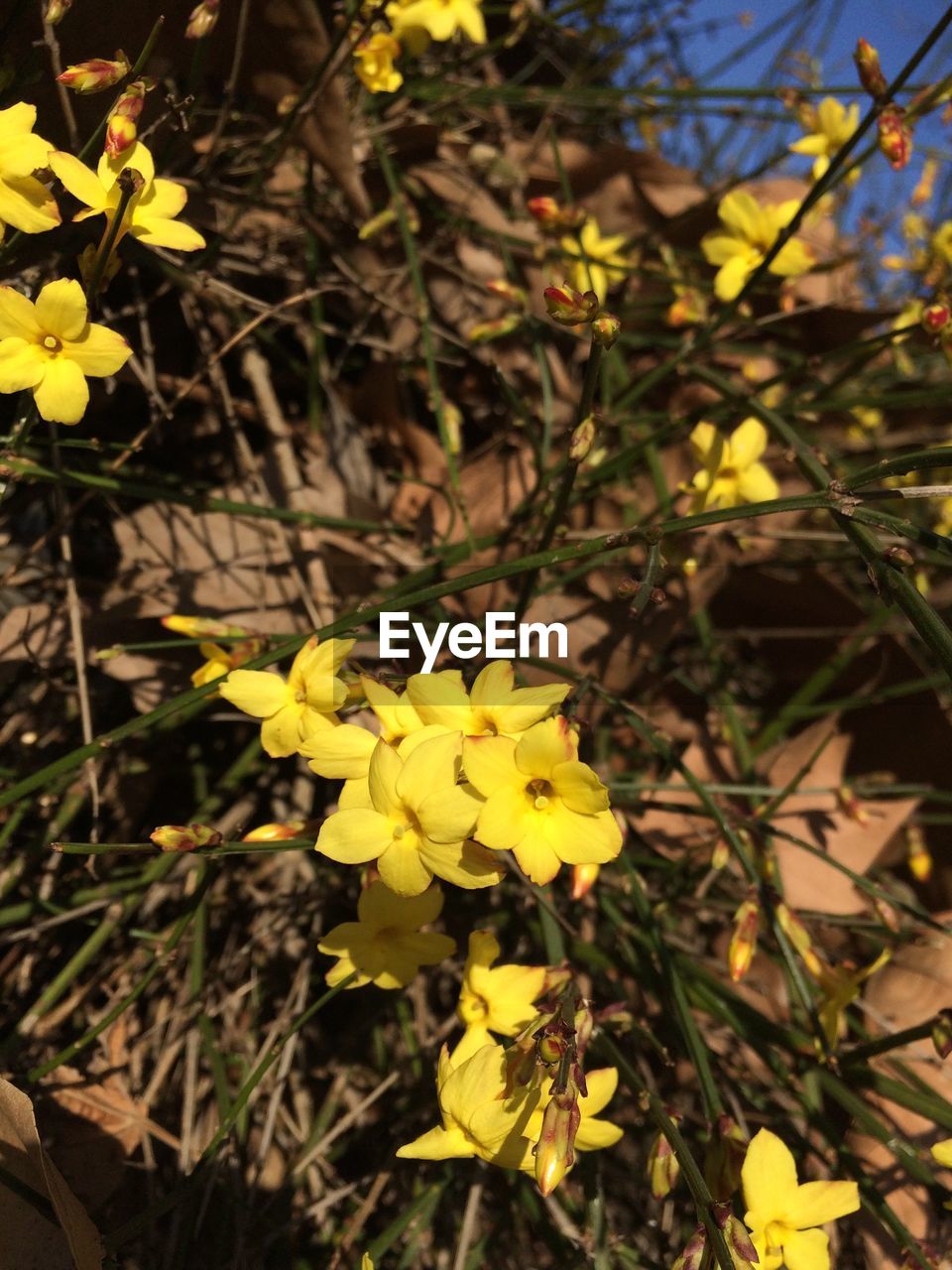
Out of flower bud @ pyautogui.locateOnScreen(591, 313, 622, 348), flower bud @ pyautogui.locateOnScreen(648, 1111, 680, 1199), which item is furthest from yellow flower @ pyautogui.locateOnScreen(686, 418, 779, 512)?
flower bud @ pyautogui.locateOnScreen(648, 1111, 680, 1199)

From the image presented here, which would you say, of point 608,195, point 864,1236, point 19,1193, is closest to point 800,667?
point 864,1236

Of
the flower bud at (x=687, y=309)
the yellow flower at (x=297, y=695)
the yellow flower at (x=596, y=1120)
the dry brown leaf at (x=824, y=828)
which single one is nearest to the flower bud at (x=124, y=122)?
the yellow flower at (x=297, y=695)

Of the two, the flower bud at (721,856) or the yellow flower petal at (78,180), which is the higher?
the yellow flower petal at (78,180)

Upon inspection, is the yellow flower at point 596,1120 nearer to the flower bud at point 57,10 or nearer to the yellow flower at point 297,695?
the yellow flower at point 297,695

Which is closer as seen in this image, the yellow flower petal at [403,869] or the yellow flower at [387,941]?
the yellow flower petal at [403,869]

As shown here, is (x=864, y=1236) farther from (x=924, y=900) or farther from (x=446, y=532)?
(x=446, y=532)
